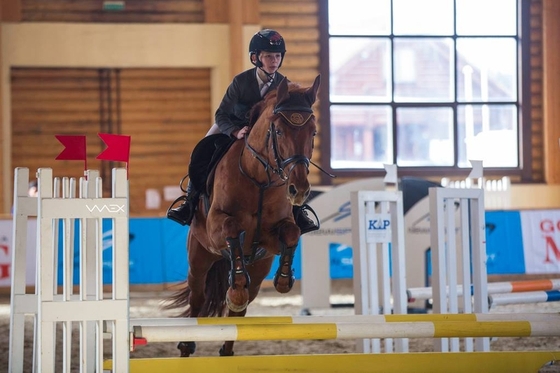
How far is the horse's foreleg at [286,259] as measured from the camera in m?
3.98

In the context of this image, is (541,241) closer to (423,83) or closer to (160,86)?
(423,83)

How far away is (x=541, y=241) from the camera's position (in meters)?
8.93

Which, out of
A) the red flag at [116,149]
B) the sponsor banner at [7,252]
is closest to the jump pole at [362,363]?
the red flag at [116,149]

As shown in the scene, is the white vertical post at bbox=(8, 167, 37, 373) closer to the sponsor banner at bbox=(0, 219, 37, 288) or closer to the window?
the sponsor banner at bbox=(0, 219, 37, 288)

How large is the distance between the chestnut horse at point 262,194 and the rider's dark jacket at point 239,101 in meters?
0.11

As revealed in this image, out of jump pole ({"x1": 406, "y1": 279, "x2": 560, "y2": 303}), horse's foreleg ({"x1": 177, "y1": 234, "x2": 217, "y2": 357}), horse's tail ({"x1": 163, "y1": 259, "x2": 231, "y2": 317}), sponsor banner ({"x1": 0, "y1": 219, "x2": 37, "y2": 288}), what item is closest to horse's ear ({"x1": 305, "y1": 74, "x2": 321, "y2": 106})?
horse's foreleg ({"x1": 177, "y1": 234, "x2": 217, "y2": 357})

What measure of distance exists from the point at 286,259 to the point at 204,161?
0.85m

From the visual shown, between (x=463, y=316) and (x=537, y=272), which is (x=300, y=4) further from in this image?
(x=463, y=316)

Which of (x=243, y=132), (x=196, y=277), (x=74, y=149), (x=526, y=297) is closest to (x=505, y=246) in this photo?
(x=526, y=297)

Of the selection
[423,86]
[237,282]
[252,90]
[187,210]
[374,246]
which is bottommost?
[237,282]

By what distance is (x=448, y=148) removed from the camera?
40.3 feet

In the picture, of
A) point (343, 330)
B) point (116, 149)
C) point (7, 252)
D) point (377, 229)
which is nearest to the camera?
point (343, 330)

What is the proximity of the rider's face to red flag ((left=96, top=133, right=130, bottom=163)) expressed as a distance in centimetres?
88

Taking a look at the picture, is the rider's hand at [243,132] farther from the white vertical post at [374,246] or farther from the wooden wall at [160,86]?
the wooden wall at [160,86]
